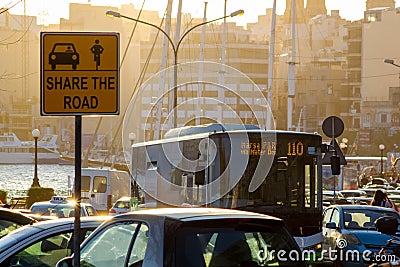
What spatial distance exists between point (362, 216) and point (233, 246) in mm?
11643

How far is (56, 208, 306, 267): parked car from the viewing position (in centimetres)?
762

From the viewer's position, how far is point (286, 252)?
26.0ft

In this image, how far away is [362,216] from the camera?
1906 cm

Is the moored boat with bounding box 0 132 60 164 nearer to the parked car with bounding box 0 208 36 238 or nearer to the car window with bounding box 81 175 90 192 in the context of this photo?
the car window with bounding box 81 175 90 192

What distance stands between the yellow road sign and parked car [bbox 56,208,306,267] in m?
1.03

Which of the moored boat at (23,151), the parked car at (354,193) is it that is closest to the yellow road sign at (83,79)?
the parked car at (354,193)

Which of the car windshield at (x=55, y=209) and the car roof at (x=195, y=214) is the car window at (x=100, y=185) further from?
the car roof at (x=195, y=214)

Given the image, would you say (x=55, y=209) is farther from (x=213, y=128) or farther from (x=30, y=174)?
(x=30, y=174)

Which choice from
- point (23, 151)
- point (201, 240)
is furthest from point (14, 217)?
point (23, 151)

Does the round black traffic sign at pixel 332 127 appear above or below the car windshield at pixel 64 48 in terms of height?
below

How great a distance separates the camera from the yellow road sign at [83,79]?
8273 millimetres

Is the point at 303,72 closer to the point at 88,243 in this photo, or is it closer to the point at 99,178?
→ the point at 99,178

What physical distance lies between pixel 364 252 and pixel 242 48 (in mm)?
143901

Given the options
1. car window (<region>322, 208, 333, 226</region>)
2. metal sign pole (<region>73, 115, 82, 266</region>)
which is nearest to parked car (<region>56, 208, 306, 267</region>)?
metal sign pole (<region>73, 115, 82, 266</region>)
